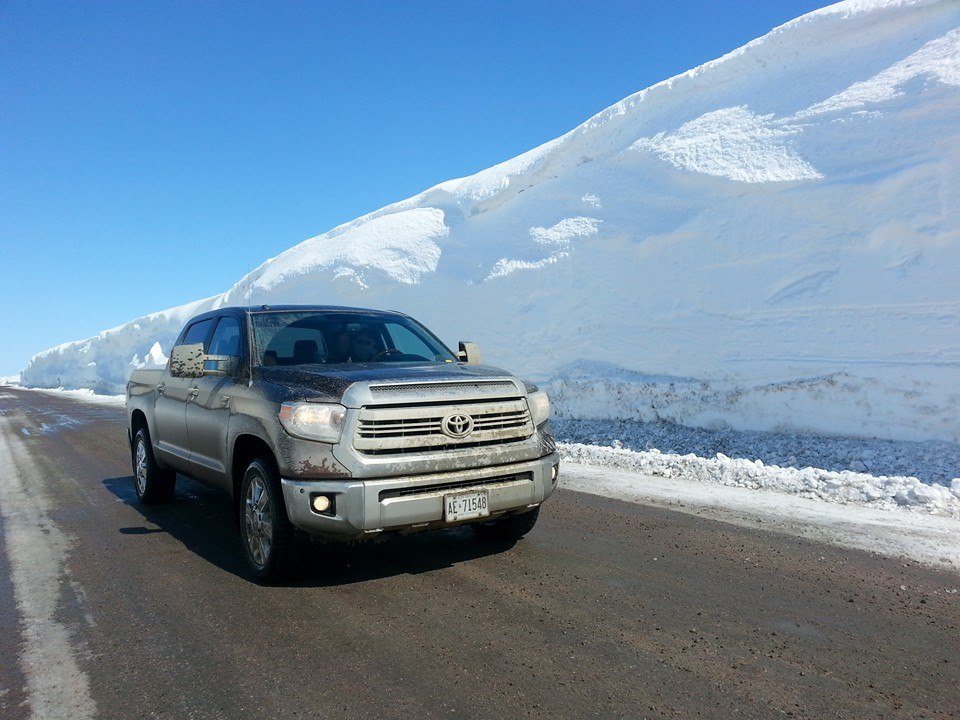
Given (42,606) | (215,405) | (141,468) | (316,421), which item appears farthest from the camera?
(141,468)

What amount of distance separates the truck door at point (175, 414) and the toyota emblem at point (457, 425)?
8.40 feet

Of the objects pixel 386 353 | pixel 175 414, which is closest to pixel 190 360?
pixel 175 414

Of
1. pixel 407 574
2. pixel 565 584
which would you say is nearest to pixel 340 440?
pixel 407 574

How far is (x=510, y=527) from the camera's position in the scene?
193 inches

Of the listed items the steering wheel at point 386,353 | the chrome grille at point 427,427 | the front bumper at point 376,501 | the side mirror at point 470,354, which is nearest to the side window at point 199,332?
the steering wheel at point 386,353

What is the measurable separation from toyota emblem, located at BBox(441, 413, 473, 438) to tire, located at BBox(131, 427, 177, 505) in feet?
11.6

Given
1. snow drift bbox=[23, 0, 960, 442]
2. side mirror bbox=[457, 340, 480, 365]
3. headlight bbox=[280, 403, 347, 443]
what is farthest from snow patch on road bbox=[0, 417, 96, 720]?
snow drift bbox=[23, 0, 960, 442]

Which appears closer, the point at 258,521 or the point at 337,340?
the point at 258,521

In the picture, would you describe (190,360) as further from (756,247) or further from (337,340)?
(756,247)

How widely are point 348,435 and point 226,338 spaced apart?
2125mm

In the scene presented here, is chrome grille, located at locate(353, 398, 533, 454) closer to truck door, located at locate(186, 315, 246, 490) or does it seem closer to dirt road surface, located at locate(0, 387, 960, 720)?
dirt road surface, located at locate(0, 387, 960, 720)

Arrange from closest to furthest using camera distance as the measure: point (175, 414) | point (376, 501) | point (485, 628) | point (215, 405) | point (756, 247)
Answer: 1. point (485, 628)
2. point (376, 501)
3. point (215, 405)
4. point (175, 414)
5. point (756, 247)

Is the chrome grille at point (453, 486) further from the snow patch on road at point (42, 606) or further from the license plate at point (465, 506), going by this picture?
the snow patch on road at point (42, 606)

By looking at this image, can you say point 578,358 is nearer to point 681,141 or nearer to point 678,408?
point 678,408
